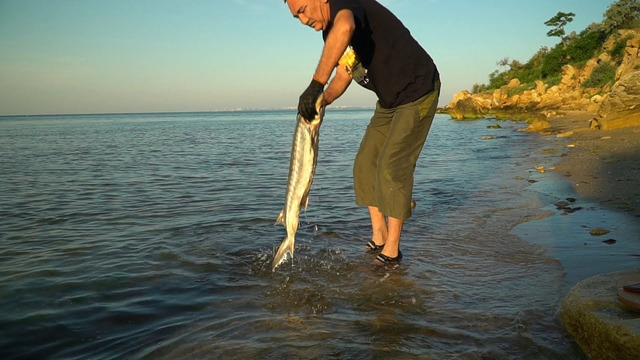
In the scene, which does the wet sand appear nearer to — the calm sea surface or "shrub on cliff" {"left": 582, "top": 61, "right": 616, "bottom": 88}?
the calm sea surface

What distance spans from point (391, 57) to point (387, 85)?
271 millimetres

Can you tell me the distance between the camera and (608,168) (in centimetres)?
920

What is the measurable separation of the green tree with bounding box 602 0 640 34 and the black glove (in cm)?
4986

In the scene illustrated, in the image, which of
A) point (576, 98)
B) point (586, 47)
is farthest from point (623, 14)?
point (576, 98)

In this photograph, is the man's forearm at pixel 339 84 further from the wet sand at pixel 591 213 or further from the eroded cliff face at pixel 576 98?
the eroded cliff face at pixel 576 98

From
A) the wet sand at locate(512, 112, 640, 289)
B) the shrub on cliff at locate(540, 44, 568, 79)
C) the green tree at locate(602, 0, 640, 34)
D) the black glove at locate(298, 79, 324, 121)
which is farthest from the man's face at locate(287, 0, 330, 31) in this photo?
the shrub on cliff at locate(540, 44, 568, 79)

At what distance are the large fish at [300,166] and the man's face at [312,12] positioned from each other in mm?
694

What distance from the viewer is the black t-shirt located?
4.07 m

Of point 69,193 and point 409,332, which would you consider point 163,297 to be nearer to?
point 409,332

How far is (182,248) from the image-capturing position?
17.9ft

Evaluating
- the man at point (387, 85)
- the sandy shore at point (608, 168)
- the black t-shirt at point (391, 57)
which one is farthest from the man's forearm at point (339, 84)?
the sandy shore at point (608, 168)

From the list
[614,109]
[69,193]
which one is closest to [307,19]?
[69,193]

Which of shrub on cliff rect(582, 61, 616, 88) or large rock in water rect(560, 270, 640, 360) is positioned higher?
shrub on cliff rect(582, 61, 616, 88)

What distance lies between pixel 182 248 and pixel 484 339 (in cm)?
371
